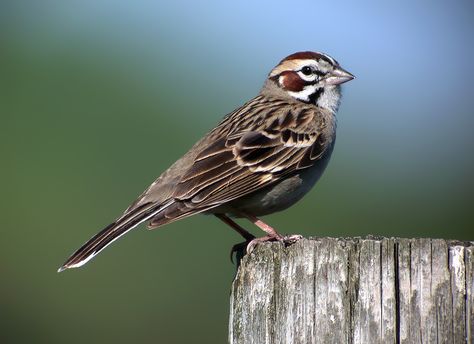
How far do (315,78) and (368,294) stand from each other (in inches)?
161

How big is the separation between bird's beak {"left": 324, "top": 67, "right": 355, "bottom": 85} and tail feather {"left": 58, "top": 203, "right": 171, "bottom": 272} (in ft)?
6.98

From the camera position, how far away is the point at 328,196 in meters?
15.5

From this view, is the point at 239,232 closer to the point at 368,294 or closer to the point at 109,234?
the point at 109,234

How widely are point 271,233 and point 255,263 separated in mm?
1823

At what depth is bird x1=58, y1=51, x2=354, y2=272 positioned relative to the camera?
7594mm

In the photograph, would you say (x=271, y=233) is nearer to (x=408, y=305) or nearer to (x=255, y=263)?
(x=255, y=263)

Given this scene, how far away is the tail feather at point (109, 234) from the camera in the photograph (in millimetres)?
7379

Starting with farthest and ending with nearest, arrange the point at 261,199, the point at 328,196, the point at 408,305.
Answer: the point at 328,196, the point at 261,199, the point at 408,305

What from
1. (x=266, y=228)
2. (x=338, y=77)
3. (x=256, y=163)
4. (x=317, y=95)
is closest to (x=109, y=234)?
(x=266, y=228)

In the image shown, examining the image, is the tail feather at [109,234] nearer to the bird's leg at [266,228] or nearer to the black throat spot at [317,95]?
the bird's leg at [266,228]

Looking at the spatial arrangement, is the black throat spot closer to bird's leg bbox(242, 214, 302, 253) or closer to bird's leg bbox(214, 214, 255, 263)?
bird's leg bbox(214, 214, 255, 263)

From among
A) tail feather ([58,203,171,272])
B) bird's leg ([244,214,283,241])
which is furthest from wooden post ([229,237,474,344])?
tail feather ([58,203,171,272])

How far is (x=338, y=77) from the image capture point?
900cm

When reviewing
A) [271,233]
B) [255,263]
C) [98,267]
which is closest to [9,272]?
[98,267]
